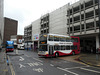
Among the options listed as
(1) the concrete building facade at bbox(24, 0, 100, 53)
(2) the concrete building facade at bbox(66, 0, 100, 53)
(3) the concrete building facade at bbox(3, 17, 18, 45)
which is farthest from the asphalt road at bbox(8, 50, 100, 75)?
(3) the concrete building facade at bbox(3, 17, 18, 45)

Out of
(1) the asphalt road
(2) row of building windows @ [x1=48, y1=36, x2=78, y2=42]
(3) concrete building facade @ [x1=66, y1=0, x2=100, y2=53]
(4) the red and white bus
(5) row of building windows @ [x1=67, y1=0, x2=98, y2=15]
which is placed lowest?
(1) the asphalt road

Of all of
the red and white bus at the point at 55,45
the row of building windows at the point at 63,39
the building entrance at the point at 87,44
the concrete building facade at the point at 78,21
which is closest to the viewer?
the red and white bus at the point at 55,45

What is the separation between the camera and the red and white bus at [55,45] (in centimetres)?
1784

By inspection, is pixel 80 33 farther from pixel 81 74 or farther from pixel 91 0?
pixel 81 74

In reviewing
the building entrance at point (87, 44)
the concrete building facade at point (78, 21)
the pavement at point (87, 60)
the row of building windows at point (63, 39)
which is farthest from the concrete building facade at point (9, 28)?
the pavement at point (87, 60)

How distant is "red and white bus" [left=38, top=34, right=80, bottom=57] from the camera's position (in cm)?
1784

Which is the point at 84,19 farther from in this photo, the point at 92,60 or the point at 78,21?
the point at 92,60

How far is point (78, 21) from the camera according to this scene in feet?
105

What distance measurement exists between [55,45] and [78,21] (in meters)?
17.0

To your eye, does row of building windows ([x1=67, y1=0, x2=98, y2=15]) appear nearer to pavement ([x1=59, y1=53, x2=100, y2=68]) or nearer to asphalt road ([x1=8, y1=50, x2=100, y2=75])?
pavement ([x1=59, y1=53, x2=100, y2=68])

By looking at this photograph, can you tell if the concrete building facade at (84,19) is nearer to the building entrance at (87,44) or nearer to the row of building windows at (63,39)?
the row of building windows at (63,39)

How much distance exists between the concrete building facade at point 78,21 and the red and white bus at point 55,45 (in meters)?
9.27

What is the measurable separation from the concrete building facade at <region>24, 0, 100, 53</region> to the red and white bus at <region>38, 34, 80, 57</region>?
30.4 feet

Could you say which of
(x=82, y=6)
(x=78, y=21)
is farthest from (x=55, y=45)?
(x=82, y=6)
